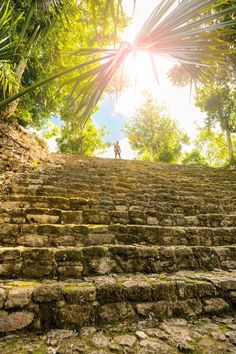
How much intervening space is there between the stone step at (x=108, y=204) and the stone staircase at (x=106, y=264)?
0.6 inches

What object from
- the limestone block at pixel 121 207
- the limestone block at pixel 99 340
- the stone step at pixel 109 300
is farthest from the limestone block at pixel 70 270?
the limestone block at pixel 121 207

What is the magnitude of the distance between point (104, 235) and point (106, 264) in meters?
0.43

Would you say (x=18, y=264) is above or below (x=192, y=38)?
below

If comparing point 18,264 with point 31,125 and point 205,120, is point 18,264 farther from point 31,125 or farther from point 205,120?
point 205,120

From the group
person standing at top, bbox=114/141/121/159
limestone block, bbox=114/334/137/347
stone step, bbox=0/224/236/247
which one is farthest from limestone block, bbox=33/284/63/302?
person standing at top, bbox=114/141/121/159

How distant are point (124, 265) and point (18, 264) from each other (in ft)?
3.06

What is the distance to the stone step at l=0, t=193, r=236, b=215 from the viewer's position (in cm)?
294

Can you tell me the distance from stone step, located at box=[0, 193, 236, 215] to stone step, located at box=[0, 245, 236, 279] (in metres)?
1.07

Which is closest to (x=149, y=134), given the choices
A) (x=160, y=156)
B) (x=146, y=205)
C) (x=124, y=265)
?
(x=160, y=156)

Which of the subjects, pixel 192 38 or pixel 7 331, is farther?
pixel 192 38

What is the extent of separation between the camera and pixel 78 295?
150 cm

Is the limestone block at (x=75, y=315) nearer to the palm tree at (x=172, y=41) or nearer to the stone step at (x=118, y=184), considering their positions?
the palm tree at (x=172, y=41)

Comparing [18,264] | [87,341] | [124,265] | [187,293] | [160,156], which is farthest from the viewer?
[160,156]

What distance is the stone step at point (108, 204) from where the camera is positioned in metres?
2.94
